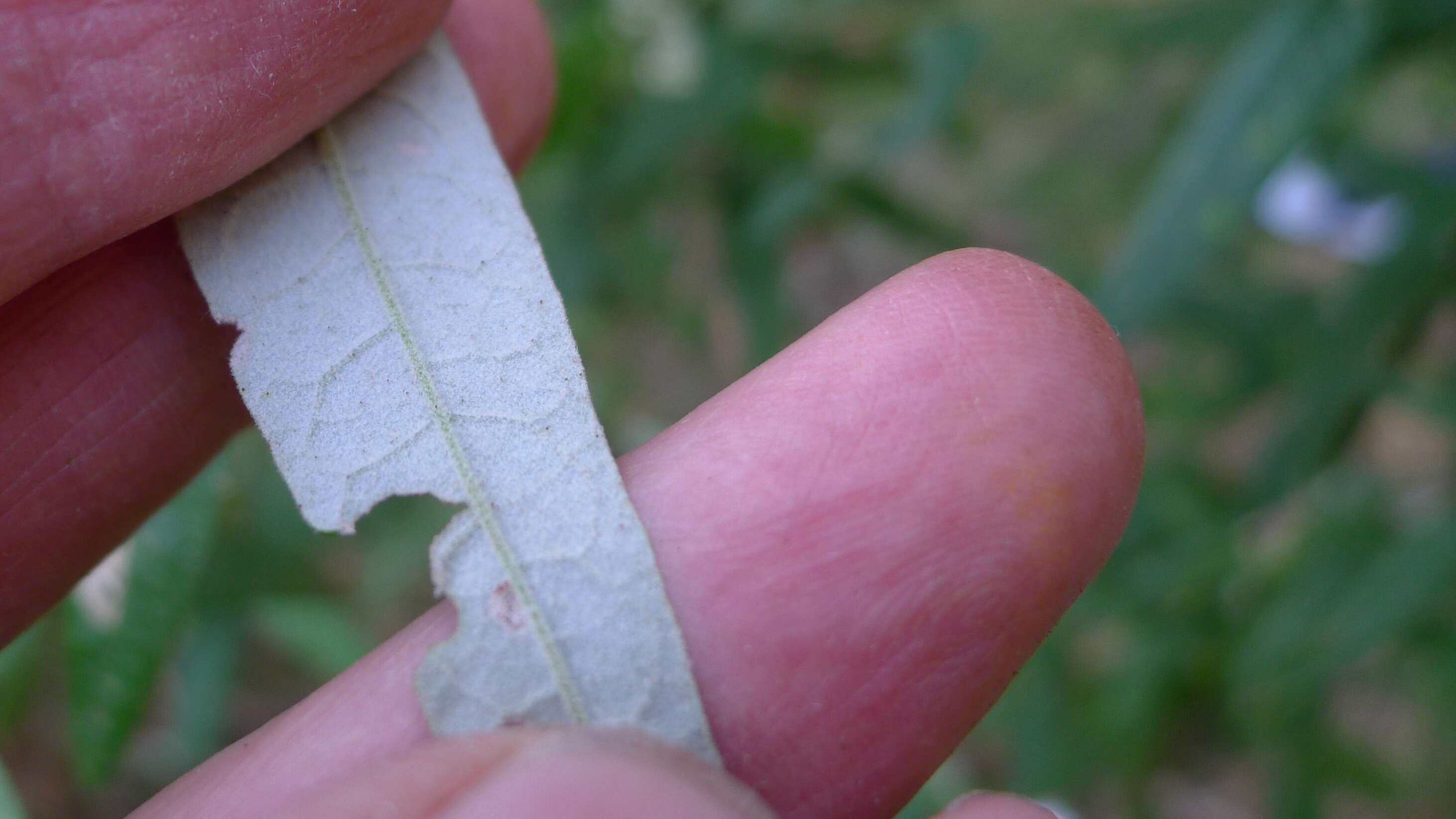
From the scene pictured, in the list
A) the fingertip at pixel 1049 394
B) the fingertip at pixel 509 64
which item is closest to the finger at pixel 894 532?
the fingertip at pixel 1049 394

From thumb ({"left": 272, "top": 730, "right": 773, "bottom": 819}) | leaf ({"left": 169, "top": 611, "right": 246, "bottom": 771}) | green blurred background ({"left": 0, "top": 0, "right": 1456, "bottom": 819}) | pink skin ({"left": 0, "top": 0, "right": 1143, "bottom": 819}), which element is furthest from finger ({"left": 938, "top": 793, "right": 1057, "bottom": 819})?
leaf ({"left": 169, "top": 611, "right": 246, "bottom": 771})

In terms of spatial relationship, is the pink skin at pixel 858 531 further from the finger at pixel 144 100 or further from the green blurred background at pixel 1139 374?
the green blurred background at pixel 1139 374

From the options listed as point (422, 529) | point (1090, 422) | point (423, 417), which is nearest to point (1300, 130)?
point (1090, 422)

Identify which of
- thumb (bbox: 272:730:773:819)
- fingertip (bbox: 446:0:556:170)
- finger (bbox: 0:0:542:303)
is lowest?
thumb (bbox: 272:730:773:819)

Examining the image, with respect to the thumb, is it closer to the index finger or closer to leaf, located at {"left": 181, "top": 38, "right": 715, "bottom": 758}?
leaf, located at {"left": 181, "top": 38, "right": 715, "bottom": 758}

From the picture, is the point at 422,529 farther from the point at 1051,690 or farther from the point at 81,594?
the point at 1051,690
